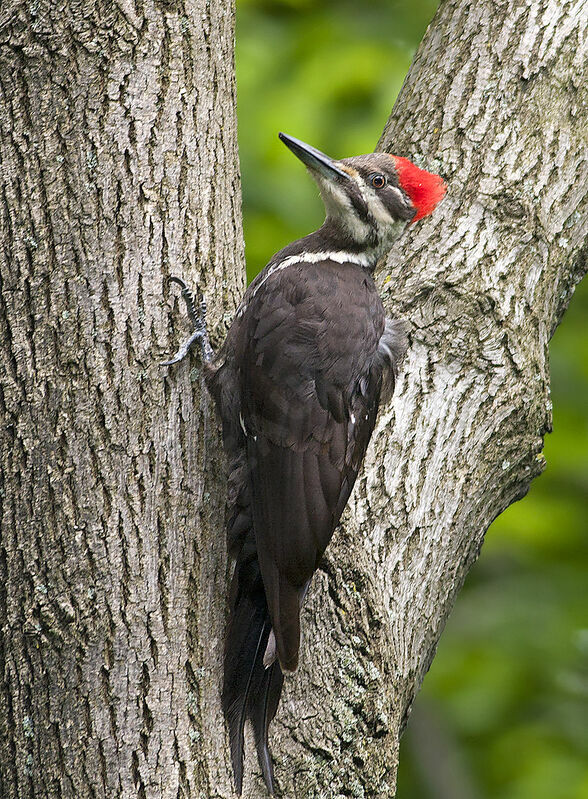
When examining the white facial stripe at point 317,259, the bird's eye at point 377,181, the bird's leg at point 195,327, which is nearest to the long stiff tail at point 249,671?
the bird's leg at point 195,327

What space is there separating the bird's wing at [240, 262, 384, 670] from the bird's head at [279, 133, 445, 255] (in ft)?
0.94

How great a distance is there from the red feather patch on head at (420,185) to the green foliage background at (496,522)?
673mm

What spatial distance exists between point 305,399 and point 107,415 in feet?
2.10

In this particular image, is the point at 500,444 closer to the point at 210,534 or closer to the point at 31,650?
the point at 210,534

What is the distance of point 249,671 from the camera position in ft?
7.41

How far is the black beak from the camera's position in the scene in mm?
2865

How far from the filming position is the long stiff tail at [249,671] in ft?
7.05

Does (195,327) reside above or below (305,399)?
above

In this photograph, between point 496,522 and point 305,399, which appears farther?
point 496,522

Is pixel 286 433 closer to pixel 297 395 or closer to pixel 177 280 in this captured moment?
pixel 297 395

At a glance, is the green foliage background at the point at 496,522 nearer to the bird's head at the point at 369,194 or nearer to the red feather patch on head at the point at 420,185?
the bird's head at the point at 369,194

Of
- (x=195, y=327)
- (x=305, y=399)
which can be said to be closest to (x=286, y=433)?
(x=305, y=399)

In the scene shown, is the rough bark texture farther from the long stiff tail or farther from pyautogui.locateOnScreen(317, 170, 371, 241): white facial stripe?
pyautogui.locateOnScreen(317, 170, 371, 241): white facial stripe

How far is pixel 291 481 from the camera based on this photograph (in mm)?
2570
